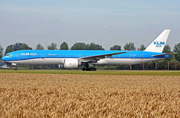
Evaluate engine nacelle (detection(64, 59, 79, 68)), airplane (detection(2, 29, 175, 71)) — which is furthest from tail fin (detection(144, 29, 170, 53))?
engine nacelle (detection(64, 59, 79, 68))

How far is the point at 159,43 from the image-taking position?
48125 mm

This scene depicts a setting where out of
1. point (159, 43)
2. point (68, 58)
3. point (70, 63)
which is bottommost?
point (70, 63)

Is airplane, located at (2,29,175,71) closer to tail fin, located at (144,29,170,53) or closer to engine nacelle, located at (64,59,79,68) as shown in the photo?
engine nacelle, located at (64,59,79,68)

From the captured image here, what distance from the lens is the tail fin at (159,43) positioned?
47469 mm

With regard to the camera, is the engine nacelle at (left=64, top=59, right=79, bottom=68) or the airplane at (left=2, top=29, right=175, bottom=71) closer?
the engine nacelle at (left=64, top=59, right=79, bottom=68)

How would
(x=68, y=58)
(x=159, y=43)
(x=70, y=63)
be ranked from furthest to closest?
(x=159, y=43), (x=68, y=58), (x=70, y=63)

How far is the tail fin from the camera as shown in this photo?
1869 inches

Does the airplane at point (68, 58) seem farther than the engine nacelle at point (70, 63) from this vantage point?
Yes

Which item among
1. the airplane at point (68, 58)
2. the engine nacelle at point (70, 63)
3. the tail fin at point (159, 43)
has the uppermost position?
the tail fin at point (159, 43)

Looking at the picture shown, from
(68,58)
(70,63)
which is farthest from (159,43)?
A: (70,63)

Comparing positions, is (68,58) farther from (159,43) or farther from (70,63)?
(159,43)

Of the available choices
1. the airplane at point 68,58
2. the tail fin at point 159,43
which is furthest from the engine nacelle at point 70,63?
the tail fin at point 159,43

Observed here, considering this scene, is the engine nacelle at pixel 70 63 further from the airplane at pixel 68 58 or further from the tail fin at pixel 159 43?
the tail fin at pixel 159 43

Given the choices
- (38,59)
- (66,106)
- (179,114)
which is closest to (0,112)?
(66,106)
